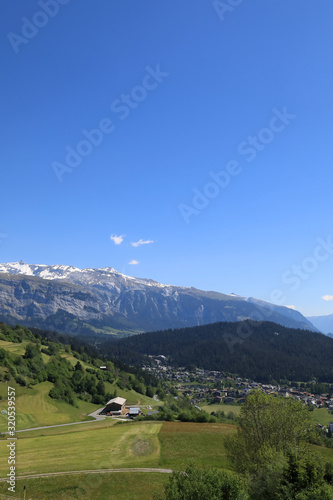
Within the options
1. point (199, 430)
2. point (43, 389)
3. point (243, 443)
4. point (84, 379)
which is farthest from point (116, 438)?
point (84, 379)

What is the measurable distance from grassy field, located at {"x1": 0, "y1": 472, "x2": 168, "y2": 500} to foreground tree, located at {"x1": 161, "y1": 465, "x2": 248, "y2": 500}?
41.7ft

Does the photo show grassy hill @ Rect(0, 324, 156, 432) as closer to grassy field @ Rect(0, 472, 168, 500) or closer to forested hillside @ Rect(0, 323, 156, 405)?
forested hillside @ Rect(0, 323, 156, 405)

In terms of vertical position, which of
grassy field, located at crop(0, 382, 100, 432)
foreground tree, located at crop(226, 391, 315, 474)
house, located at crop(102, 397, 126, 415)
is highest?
foreground tree, located at crop(226, 391, 315, 474)

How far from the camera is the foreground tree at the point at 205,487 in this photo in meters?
23.5

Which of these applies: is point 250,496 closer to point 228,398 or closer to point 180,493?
point 180,493

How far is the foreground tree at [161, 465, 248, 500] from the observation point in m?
23.5

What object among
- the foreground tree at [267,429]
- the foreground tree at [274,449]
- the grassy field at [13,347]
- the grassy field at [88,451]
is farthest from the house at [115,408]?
the foreground tree at [267,429]

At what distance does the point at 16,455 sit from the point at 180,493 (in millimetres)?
39995

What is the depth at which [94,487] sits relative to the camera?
37469 mm

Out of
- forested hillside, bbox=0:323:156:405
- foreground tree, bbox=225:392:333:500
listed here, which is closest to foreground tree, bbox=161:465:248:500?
foreground tree, bbox=225:392:333:500

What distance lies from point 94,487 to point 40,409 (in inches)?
2950

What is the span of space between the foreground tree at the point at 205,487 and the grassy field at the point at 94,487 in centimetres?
1270

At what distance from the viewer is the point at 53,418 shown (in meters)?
98.6

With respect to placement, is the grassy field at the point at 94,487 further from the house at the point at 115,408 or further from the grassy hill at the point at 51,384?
the house at the point at 115,408
